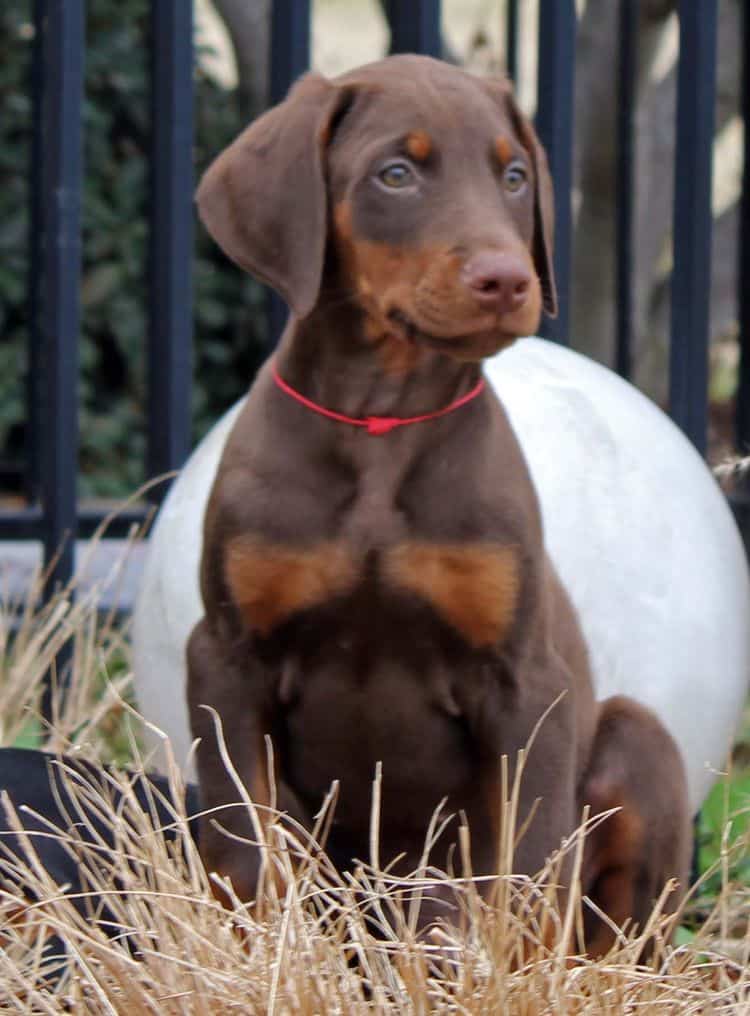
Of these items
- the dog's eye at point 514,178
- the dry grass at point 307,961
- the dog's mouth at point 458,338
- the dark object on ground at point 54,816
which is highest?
the dog's eye at point 514,178

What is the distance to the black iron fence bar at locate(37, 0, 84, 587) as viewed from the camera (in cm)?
381

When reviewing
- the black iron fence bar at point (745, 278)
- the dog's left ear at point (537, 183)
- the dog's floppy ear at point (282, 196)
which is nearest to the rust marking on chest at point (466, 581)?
the dog's floppy ear at point (282, 196)

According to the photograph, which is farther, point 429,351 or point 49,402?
point 49,402

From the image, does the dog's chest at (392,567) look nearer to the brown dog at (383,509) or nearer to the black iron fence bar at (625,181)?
the brown dog at (383,509)

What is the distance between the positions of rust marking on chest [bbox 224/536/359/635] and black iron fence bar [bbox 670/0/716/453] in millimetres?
1504

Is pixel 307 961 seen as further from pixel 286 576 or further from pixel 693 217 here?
pixel 693 217

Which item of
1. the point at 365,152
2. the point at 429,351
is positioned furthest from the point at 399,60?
the point at 429,351

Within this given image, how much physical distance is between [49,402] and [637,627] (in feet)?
4.81

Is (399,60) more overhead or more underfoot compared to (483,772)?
more overhead

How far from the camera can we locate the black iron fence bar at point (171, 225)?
3.86 metres

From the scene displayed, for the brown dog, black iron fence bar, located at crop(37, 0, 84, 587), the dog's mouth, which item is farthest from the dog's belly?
black iron fence bar, located at crop(37, 0, 84, 587)

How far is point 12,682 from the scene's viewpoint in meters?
3.68

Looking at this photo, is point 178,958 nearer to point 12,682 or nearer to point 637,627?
point 637,627

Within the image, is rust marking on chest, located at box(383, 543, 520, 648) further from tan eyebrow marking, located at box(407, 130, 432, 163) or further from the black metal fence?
the black metal fence
